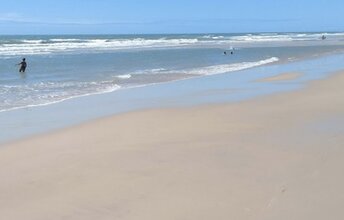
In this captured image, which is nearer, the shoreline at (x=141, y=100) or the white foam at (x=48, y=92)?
the shoreline at (x=141, y=100)

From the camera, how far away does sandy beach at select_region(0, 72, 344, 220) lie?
167 inches

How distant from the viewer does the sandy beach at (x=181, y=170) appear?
4.25m

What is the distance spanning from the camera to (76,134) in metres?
7.57

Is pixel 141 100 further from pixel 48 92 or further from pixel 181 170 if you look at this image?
pixel 181 170

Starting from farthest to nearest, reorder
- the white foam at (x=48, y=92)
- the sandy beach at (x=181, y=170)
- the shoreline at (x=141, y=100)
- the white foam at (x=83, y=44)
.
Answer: the white foam at (x=83, y=44) → the white foam at (x=48, y=92) → the shoreline at (x=141, y=100) → the sandy beach at (x=181, y=170)

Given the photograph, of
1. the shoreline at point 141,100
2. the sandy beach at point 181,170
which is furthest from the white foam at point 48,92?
the sandy beach at point 181,170

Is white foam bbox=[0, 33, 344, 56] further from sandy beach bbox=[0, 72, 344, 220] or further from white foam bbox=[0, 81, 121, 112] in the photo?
sandy beach bbox=[0, 72, 344, 220]

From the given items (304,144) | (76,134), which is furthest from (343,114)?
(76,134)

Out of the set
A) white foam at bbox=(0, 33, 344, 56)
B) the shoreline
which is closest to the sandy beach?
the shoreline

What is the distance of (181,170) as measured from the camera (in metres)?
5.41

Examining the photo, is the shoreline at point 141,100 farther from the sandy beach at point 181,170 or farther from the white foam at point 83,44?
the white foam at point 83,44

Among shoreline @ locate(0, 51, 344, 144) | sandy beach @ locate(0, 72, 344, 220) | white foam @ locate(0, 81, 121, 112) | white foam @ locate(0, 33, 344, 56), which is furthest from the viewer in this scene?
white foam @ locate(0, 33, 344, 56)

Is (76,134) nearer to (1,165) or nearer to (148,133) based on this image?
(148,133)

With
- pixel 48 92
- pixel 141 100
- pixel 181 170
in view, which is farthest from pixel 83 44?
pixel 181 170
